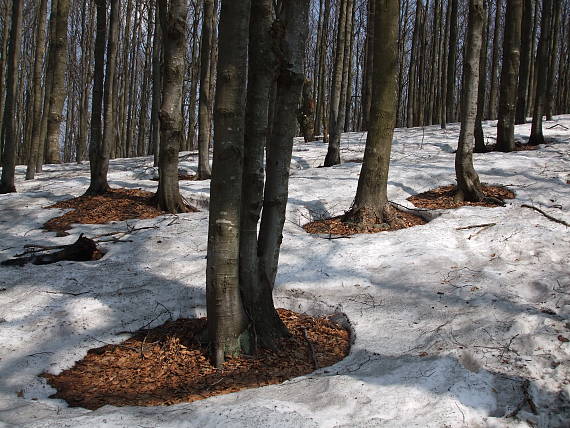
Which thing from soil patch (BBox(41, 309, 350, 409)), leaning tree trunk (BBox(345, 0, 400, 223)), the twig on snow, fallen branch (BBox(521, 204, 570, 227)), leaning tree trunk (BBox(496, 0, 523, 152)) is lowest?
soil patch (BBox(41, 309, 350, 409))

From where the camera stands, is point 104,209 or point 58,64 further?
point 58,64

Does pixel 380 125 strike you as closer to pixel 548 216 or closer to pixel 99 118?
pixel 548 216

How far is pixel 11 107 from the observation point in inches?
345

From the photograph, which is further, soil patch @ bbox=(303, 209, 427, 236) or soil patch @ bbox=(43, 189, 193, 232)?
soil patch @ bbox=(43, 189, 193, 232)

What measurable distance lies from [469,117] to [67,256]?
237 inches

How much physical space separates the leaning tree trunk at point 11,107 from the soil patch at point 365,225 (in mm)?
6269

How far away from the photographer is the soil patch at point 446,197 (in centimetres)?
691

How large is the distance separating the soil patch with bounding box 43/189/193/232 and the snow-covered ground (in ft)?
1.15

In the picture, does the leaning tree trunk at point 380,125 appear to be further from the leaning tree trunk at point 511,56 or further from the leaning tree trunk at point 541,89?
the leaning tree trunk at point 541,89

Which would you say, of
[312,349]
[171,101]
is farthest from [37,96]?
[312,349]

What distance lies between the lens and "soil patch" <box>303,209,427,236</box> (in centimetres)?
629

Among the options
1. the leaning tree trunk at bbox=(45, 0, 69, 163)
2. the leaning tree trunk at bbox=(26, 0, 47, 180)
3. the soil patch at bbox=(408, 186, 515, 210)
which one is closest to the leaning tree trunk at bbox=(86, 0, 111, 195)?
the leaning tree trunk at bbox=(26, 0, 47, 180)

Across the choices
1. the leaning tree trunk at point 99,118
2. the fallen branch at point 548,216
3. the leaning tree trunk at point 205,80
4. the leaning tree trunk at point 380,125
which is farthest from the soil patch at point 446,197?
the leaning tree trunk at point 99,118

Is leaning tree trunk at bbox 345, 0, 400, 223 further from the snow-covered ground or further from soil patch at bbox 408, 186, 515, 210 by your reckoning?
soil patch at bbox 408, 186, 515, 210
